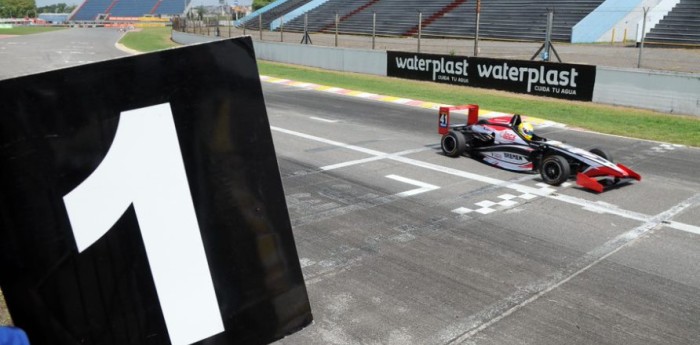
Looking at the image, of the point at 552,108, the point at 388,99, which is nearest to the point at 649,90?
the point at 552,108

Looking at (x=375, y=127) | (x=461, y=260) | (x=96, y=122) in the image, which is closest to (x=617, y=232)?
(x=461, y=260)

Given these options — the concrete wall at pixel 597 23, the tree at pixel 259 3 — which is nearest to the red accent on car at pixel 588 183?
the concrete wall at pixel 597 23

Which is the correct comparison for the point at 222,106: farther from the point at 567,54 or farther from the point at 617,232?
the point at 567,54

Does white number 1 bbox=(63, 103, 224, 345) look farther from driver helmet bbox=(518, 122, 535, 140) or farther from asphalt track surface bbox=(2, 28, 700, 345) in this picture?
driver helmet bbox=(518, 122, 535, 140)

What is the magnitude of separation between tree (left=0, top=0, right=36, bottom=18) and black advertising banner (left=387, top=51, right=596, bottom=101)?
156 m

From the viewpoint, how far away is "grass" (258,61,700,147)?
1373 centimetres

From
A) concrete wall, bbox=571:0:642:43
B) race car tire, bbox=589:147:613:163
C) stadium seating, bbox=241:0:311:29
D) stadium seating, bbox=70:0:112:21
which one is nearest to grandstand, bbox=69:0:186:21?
stadium seating, bbox=70:0:112:21

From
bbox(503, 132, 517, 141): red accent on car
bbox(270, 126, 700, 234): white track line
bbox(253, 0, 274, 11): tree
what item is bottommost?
bbox(270, 126, 700, 234): white track line

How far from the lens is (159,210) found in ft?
7.02

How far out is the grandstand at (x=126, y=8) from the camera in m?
124

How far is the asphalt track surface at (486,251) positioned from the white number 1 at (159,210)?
2.71m

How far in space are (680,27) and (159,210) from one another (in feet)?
104

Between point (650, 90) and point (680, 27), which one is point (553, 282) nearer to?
point (650, 90)

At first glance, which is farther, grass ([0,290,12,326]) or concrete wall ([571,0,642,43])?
concrete wall ([571,0,642,43])
